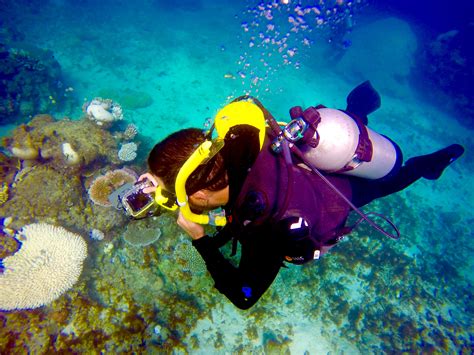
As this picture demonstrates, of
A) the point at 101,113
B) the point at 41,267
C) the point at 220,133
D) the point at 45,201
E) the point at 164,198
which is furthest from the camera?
the point at 101,113

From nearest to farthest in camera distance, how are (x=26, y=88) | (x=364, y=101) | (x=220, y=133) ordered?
(x=220, y=133) → (x=364, y=101) → (x=26, y=88)

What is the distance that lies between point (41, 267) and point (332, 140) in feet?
19.5

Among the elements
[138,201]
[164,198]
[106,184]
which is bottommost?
[106,184]

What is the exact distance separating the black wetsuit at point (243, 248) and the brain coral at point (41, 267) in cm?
356

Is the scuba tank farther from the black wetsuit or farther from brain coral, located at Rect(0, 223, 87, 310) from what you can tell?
brain coral, located at Rect(0, 223, 87, 310)

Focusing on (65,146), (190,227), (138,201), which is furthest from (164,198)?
(65,146)

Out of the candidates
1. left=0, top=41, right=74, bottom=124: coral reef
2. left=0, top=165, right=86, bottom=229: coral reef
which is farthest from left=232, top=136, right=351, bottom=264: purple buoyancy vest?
left=0, top=41, right=74, bottom=124: coral reef

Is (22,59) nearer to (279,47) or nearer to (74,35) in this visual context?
(74,35)

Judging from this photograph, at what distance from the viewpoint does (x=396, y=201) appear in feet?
34.8

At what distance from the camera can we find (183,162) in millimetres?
2393

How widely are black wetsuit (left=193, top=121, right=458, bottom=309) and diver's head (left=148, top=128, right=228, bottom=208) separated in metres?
0.12

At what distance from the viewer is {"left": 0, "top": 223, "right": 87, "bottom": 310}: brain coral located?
184 inches

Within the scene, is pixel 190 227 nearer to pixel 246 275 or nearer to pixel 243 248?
pixel 243 248

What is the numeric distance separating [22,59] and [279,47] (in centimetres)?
2367
